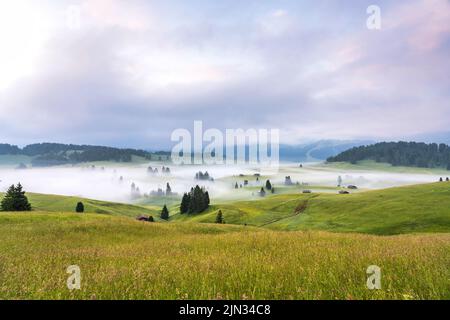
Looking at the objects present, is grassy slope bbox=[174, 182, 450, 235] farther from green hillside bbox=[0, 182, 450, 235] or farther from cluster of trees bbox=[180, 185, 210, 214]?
cluster of trees bbox=[180, 185, 210, 214]

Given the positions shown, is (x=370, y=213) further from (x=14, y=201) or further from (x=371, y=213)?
(x=14, y=201)

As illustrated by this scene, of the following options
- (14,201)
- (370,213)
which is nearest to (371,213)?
(370,213)

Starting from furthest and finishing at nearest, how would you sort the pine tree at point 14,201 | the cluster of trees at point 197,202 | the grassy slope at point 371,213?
1. the cluster of trees at point 197,202
2. the pine tree at point 14,201
3. the grassy slope at point 371,213

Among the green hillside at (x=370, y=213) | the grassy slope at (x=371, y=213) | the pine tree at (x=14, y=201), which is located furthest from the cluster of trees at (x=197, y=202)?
the pine tree at (x=14, y=201)

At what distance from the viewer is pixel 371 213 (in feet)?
330

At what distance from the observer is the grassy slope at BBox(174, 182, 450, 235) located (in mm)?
81681

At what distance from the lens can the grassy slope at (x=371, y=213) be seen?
81681 millimetres

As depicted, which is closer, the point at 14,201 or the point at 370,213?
the point at 14,201

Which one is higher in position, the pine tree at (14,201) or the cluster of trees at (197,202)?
the pine tree at (14,201)

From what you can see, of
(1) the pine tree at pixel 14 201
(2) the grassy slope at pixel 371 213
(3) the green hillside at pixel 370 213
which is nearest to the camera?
(3) the green hillside at pixel 370 213

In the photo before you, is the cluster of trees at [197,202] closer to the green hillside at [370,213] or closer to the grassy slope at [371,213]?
the green hillside at [370,213]

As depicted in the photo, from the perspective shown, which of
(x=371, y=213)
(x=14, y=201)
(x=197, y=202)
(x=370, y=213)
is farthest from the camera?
(x=197, y=202)

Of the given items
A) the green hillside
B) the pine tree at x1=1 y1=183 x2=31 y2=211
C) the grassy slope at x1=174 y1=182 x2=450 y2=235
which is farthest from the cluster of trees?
the pine tree at x1=1 y1=183 x2=31 y2=211
